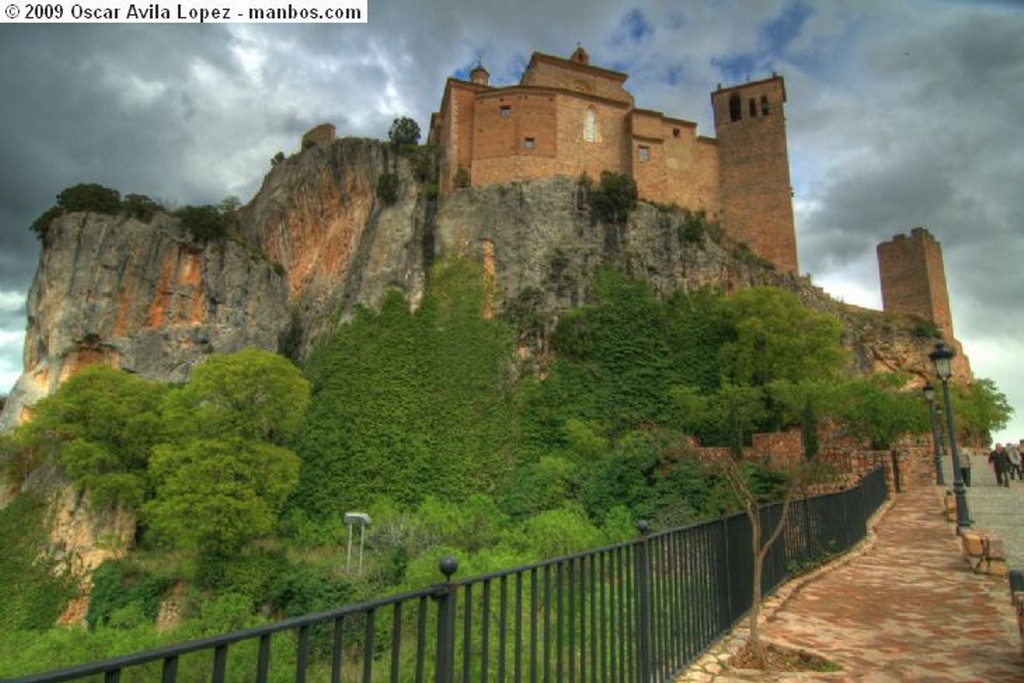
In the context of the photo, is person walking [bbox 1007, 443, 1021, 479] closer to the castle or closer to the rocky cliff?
the rocky cliff

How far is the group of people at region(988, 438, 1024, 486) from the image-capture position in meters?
23.7

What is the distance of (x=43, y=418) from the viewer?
3081 cm

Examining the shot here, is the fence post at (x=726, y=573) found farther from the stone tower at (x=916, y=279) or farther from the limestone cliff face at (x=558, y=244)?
the stone tower at (x=916, y=279)

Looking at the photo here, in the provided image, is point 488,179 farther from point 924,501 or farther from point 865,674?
point 865,674

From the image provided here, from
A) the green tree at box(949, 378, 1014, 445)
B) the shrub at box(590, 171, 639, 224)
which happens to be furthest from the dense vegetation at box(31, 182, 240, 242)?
the green tree at box(949, 378, 1014, 445)

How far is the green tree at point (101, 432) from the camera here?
29.2 m

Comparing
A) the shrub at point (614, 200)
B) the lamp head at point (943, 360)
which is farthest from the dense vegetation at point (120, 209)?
the lamp head at point (943, 360)

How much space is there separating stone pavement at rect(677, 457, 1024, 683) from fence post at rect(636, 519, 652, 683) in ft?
1.96

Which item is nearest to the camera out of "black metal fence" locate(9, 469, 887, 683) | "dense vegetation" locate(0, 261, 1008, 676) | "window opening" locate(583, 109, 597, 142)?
"black metal fence" locate(9, 469, 887, 683)

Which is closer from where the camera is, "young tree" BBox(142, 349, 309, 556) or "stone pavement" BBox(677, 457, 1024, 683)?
"stone pavement" BBox(677, 457, 1024, 683)

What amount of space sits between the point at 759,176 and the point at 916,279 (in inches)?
811

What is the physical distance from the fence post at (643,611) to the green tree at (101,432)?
2975cm

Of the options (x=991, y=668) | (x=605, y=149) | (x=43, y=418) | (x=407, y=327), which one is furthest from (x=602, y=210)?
(x=991, y=668)

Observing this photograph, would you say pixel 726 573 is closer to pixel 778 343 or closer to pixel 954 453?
pixel 954 453
